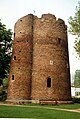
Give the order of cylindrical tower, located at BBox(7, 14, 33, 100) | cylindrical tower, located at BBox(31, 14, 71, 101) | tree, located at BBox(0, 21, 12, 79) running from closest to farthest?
1. cylindrical tower, located at BBox(31, 14, 71, 101)
2. cylindrical tower, located at BBox(7, 14, 33, 100)
3. tree, located at BBox(0, 21, 12, 79)

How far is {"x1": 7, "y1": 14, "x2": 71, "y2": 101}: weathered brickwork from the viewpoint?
90.6ft

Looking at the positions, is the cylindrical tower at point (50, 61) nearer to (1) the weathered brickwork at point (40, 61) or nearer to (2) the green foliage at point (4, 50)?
(1) the weathered brickwork at point (40, 61)

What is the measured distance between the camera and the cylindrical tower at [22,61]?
2772 centimetres

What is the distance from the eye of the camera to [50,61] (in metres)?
28.3

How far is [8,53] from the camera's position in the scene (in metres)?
38.2

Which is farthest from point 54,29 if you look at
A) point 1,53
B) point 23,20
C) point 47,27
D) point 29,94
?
point 1,53

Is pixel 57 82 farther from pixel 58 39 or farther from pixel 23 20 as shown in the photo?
pixel 23 20

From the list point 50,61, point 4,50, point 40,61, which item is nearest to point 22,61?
point 40,61

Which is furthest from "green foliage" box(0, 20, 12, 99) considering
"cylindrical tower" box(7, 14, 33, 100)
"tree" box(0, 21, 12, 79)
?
"cylindrical tower" box(7, 14, 33, 100)

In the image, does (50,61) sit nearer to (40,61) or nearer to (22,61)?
(40,61)

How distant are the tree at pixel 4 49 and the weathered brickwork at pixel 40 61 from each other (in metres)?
6.79

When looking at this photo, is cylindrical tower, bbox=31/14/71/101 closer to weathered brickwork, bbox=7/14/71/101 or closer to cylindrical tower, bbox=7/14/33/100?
weathered brickwork, bbox=7/14/71/101

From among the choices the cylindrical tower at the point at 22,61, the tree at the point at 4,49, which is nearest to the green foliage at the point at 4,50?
the tree at the point at 4,49

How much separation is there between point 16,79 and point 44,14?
347 inches
